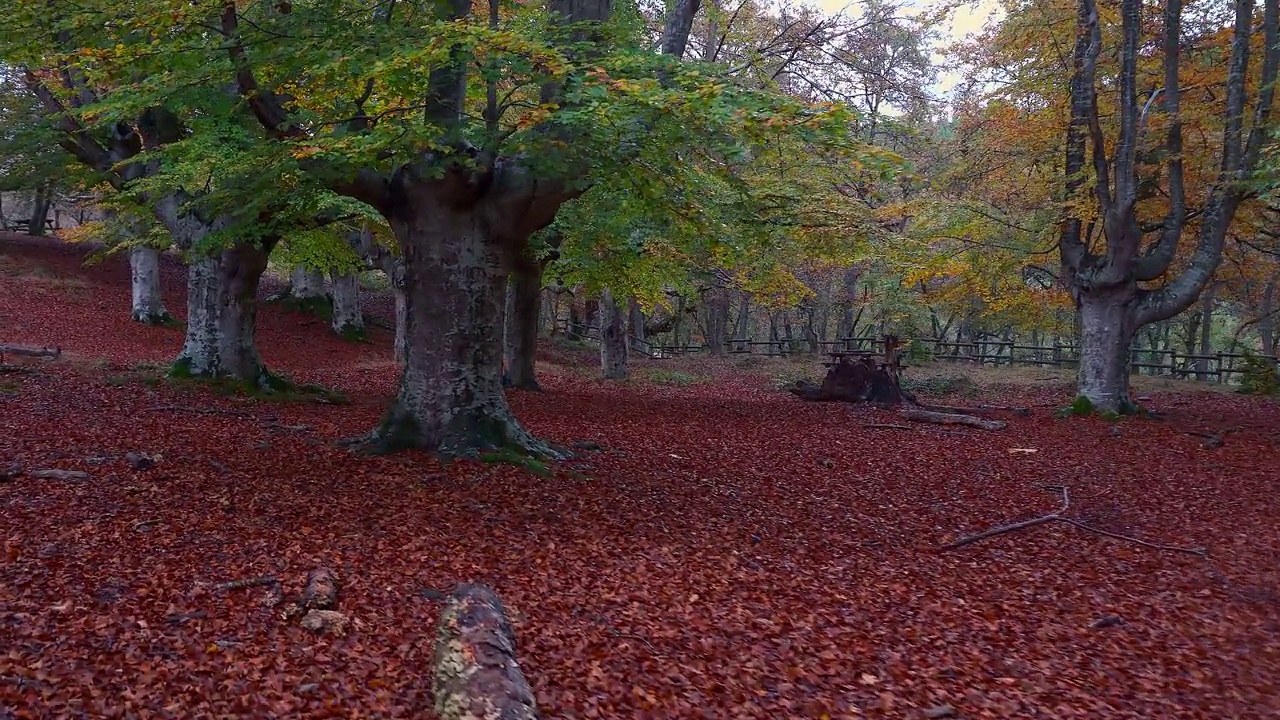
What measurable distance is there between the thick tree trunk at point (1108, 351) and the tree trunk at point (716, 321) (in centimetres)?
1832

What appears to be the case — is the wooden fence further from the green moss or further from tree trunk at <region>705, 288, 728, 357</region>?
the green moss

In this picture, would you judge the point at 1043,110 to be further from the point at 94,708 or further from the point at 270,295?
the point at 270,295

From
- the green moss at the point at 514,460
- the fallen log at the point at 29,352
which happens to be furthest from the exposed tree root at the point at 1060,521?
the fallen log at the point at 29,352

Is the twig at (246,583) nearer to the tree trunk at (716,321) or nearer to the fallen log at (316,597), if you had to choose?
the fallen log at (316,597)

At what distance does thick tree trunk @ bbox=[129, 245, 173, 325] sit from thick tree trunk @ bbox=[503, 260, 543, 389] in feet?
34.7

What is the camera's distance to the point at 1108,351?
14.1 meters

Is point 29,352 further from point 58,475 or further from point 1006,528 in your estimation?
point 1006,528

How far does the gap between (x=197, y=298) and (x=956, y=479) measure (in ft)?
36.7

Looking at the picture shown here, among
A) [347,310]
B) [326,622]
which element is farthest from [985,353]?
[326,622]

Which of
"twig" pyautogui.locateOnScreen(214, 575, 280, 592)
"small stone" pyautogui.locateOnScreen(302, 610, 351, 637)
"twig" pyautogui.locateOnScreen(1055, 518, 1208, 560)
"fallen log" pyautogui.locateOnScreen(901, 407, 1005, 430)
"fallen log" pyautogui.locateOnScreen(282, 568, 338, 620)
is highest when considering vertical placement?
"fallen log" pyautogui.locateOnScreen(901, 407, 1005, 430)

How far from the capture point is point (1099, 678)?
4.70 m

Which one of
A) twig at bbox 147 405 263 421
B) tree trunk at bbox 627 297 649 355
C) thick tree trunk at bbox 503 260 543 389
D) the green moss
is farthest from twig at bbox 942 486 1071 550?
tree trunk at bbox 627 297 649 355

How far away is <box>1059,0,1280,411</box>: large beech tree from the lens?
40.8ft

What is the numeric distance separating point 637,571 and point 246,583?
2.56 meters
